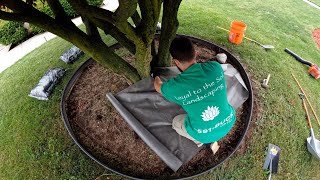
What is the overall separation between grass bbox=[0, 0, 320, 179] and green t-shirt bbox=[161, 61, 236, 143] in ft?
2.94

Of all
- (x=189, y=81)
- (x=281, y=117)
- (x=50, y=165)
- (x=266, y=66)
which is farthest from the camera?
(x=266, y=66)

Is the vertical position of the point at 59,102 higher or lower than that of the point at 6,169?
higher

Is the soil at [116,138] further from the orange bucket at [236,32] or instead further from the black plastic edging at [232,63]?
the orange bucket at [236,32]

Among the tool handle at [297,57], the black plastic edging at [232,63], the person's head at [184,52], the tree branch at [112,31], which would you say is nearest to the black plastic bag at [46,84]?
the black plastic edging at [232,63]

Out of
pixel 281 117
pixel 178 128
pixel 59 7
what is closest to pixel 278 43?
pixel 281 117

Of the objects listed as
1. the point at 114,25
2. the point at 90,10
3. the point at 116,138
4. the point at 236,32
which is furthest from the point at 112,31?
the point at 236,32

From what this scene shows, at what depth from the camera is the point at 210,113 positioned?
238cm

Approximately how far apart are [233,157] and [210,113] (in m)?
1.12

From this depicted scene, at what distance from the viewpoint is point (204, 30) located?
493cm

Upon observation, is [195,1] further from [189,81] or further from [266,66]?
[189,81]

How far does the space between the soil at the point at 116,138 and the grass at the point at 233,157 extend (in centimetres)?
16

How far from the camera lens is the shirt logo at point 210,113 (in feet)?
7.75

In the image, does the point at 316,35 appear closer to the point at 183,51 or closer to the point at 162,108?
the point at 162,108

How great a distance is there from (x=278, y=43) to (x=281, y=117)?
1.98 metres
